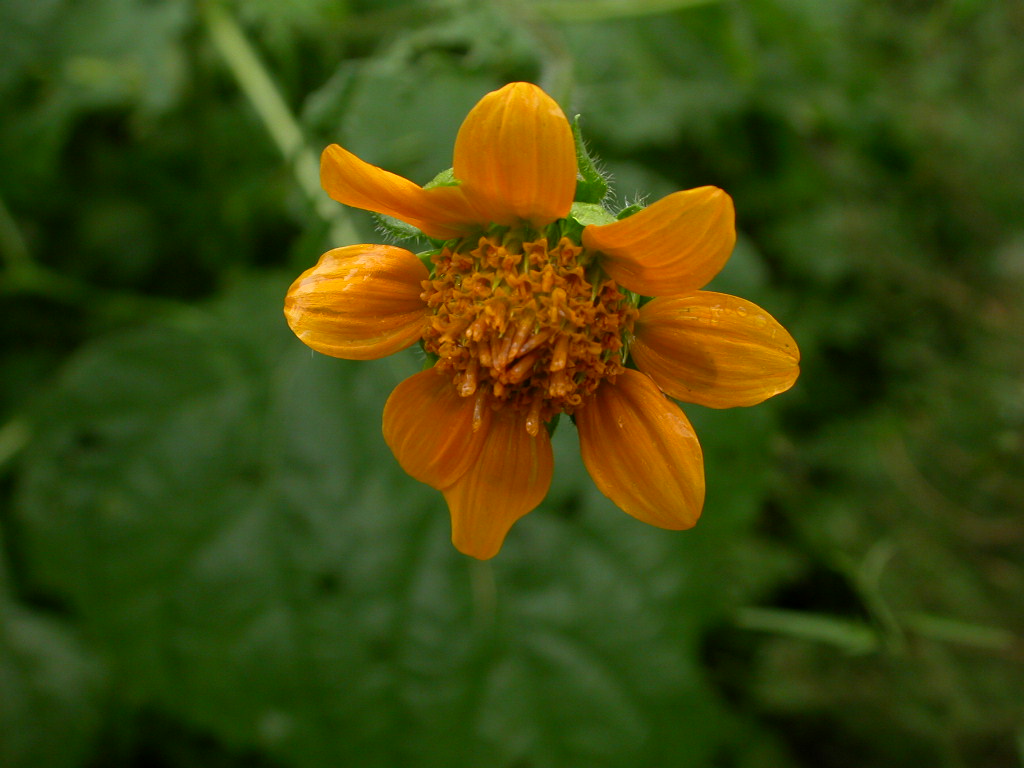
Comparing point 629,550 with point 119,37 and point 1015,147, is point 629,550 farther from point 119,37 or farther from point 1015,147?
point 119,37

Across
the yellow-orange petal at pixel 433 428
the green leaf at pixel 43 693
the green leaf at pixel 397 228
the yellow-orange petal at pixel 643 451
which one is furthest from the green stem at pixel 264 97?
the green leaf at pixel 43 693

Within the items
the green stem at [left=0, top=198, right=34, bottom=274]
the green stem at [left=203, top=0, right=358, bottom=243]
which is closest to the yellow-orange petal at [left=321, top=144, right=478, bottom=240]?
the green stem at [left=203, top=0, right=358, bottom=243]

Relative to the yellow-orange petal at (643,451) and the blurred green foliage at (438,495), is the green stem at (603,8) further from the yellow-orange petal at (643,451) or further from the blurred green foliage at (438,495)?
the yellow-orange petal at (643,451)

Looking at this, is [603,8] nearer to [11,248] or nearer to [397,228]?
[397,228]

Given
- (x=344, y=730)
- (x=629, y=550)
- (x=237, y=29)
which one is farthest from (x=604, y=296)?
(x=237, y=29)

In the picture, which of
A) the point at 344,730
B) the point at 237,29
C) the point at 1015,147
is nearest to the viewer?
the point at 344,730

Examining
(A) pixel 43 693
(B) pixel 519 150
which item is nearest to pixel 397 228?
(B) pixel 519 150
